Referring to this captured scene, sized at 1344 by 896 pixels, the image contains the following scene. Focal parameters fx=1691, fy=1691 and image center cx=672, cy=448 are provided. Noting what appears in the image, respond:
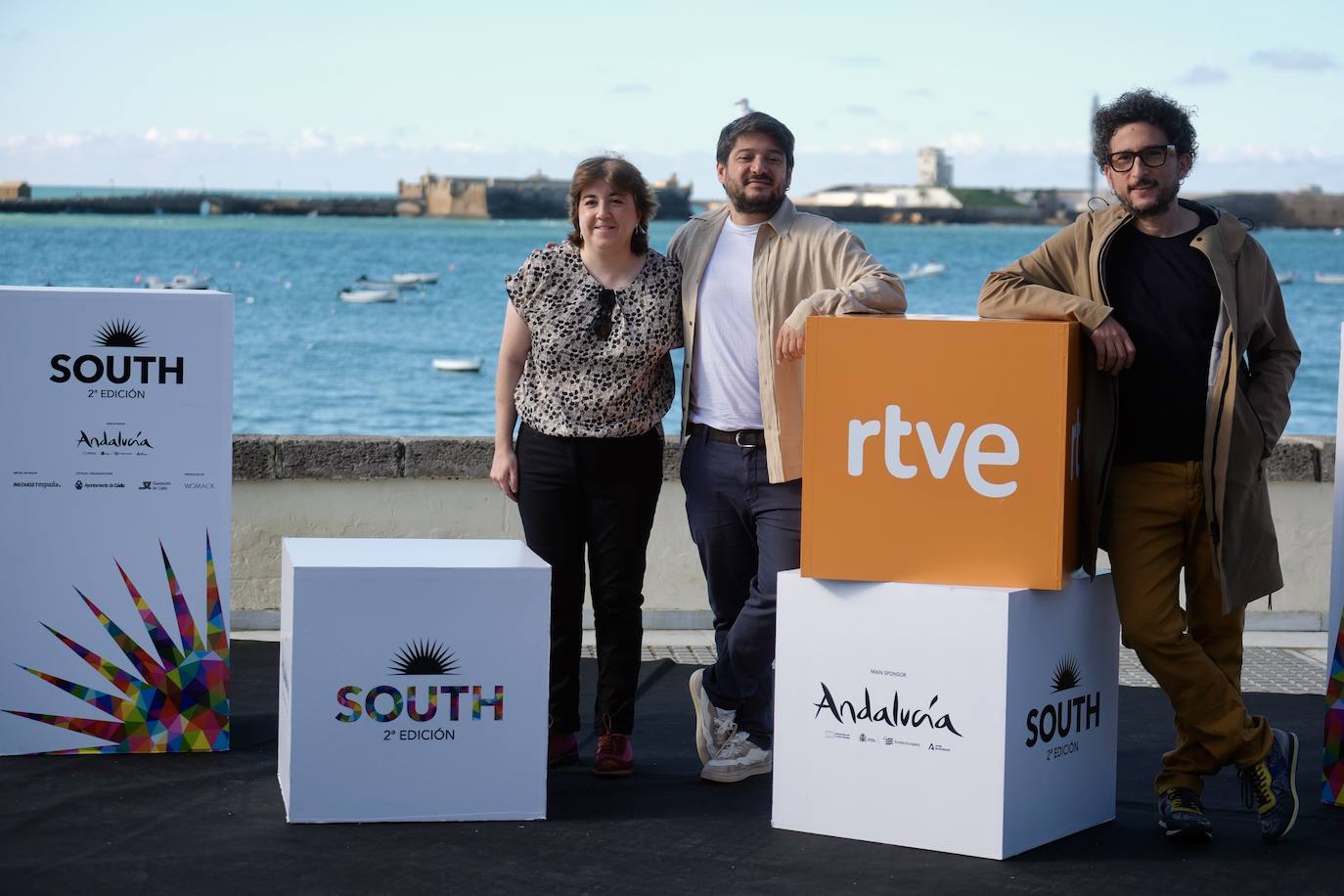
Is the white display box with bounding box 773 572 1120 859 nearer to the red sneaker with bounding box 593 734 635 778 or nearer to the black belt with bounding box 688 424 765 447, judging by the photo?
the black belt with bounding box 688 424 765 447

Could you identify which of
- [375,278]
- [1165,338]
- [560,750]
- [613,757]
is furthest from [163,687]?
[375,278]

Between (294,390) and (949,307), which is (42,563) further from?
(949,307)

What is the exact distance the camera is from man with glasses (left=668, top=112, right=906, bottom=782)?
4.03 m

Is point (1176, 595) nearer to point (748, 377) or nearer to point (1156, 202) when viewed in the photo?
point (1156, 202)

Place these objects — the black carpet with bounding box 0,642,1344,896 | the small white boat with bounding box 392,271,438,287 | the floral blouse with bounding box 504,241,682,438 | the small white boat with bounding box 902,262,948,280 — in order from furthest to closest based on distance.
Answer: the small white boat with bounding box 902,262,948,280 → the small white boat with bounding box 392,271,438,287 → the floral blouse with bounding box 504,241,682,438 → the black carpet with bounding box 0,642,1344,896

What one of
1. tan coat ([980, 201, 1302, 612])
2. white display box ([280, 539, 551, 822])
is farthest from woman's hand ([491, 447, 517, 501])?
tan coat ([980, 201, 1302, 612])

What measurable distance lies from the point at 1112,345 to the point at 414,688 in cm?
172

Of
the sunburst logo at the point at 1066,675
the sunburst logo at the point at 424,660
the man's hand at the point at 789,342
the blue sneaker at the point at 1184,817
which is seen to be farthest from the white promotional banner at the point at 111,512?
the blue sneaker at the point at 1184,817

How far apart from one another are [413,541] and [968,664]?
1482mm

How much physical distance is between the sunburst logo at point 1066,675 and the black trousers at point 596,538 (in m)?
1.10

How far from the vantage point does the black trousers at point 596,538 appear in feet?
13.8

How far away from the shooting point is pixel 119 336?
4328 millimetres

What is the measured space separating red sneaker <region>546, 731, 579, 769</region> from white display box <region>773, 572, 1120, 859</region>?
0.72m

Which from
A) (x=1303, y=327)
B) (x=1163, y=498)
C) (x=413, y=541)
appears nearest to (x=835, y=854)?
(x=1163, y=498)
